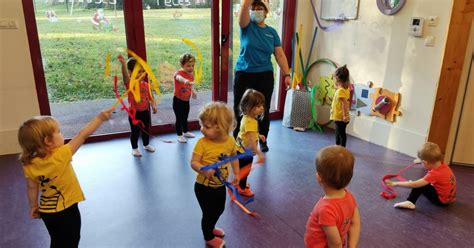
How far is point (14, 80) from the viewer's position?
3580 millimetres

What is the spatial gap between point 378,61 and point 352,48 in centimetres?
41

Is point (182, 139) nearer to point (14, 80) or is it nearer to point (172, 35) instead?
point (172, 35)

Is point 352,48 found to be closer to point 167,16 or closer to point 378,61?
point 378,61

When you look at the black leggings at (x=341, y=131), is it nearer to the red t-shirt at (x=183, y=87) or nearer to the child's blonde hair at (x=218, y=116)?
the red t-shirt at (x=183, y=87)

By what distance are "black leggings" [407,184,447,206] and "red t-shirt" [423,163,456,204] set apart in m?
0.03

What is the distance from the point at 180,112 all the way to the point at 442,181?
2645 millimetres

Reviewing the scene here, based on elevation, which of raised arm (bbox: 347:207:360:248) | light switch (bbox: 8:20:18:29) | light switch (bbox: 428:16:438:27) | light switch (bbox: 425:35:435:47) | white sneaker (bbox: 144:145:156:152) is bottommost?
white sneaker (bbox: 144:145:156:152)

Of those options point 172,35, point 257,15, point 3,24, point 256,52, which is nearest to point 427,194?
point 256,52

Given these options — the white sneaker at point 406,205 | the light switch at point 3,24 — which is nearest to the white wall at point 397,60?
the white sneaker at point 406,205

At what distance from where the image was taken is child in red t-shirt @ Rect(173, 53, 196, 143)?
377 centimetres

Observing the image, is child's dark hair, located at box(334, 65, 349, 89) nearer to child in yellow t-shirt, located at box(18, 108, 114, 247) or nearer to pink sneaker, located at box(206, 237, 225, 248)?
pink sneaker, located at box(206, 237, 225, 248)

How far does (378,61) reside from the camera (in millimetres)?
4004

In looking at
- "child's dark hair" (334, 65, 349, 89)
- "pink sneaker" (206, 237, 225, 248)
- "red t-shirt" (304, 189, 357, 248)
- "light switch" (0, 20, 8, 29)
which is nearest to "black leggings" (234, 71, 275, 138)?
"child's dark hair" (334, 65, 349, 89)

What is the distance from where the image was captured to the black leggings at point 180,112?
3959mm
